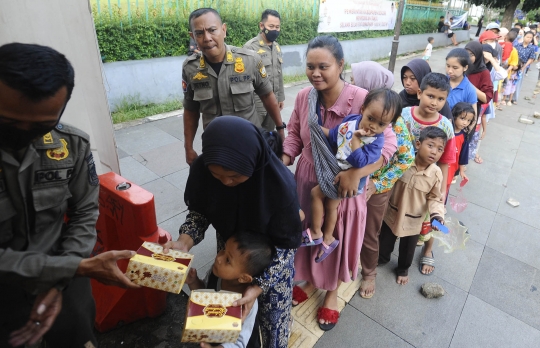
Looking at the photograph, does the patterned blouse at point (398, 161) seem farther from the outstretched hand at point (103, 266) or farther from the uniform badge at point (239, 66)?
the outstretched hand at point (103, 266)

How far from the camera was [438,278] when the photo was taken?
2.90 meters

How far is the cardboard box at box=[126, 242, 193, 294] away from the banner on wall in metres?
10.2

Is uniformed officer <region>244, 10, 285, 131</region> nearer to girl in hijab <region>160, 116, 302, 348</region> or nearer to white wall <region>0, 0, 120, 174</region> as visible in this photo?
white wall <region>0, 0, 120, 174</region>

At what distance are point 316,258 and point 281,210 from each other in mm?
922

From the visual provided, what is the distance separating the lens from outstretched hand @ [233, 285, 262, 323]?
1.39 metres

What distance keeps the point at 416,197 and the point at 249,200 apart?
164 cm

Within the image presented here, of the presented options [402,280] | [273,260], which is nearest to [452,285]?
[402,280]

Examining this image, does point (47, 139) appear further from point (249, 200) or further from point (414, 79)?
point (414, 79)

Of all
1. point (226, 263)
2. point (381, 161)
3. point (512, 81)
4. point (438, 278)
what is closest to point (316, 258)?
point (381, 161)

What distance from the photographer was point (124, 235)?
1925 millimetres

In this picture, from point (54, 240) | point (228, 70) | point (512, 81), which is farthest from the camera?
point (512, 81)

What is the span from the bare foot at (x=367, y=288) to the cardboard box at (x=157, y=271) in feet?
5.75

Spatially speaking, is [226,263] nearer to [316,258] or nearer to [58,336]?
[58,336]

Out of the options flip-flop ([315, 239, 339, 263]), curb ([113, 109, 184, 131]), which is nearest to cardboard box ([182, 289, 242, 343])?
flip-flop ([315, 239, 339, 263])
